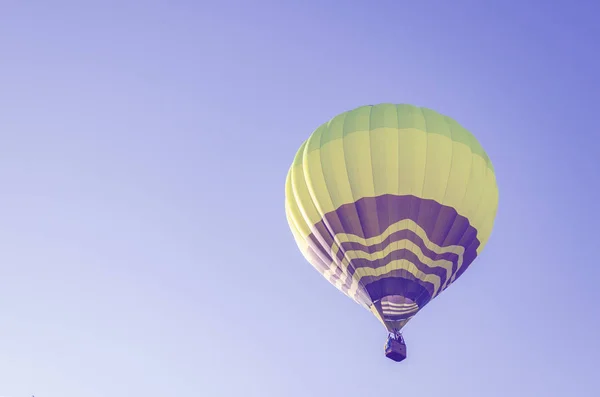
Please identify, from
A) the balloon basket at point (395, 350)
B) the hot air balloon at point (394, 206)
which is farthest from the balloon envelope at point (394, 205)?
the balloon basket at point (395, 350)

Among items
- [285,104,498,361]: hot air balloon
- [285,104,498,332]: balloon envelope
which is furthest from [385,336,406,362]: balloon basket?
[285,104,498,332]: balloon envelope

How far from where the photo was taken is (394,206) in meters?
24.0

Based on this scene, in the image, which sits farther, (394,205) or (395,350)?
(395,350)

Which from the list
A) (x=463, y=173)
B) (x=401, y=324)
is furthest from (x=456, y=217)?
(x=401, y=324)

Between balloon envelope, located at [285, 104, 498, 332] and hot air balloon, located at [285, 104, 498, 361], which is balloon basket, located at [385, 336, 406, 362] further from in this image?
balloon envelope, located at [285, 104, 498, 332]

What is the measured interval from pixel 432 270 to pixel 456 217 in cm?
148

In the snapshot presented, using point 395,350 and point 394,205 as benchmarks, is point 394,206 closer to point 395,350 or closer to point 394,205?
point 394,205

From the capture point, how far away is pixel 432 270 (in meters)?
24.5

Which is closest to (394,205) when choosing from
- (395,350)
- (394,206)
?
(394,206)

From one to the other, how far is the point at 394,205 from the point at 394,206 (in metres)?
0.02

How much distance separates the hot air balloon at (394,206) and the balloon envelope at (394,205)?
1.0 inches

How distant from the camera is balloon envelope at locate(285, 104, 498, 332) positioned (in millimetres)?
24078

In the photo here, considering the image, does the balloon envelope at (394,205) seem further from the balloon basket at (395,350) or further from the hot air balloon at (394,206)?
the balloon basket at (395,350)

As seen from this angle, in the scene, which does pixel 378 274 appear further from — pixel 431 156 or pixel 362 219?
pixel 431 156
